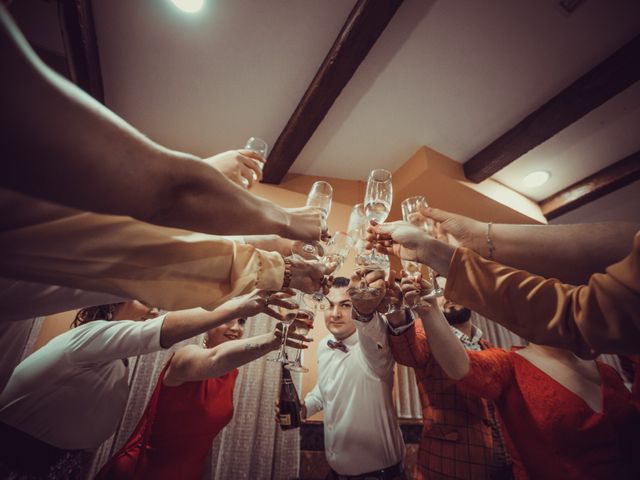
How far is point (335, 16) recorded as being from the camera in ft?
6.62

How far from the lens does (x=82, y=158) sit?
1.74 feet

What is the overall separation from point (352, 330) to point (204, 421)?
4.34ft

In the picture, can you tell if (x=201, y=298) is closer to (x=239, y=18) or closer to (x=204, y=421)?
(x=204, y=421)

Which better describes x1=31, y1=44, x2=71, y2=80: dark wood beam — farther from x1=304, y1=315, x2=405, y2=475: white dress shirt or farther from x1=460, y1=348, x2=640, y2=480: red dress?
x1=460, y1=348, x2=640, y2=480: red dress

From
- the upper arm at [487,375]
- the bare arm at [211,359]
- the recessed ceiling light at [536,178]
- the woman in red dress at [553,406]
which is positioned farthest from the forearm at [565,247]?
the recessed ceiling light at [536,178]

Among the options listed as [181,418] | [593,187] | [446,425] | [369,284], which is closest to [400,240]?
[369,284]

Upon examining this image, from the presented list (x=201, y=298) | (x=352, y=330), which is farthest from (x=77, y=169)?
(x=352, y=330)

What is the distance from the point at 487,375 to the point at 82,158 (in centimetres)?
200

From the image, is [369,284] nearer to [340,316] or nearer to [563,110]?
[340,316]

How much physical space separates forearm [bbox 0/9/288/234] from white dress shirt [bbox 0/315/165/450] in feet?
3.34

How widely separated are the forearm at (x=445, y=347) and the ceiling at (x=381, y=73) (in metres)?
2.09

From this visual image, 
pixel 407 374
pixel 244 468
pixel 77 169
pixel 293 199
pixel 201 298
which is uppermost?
pixel 293 199

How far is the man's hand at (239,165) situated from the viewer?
142cm

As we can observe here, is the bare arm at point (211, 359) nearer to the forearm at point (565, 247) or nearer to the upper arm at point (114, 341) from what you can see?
the upper arm at point (114, 341)
